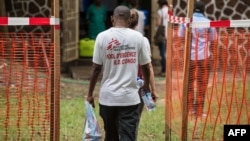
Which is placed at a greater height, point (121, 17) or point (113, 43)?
point (121, 17)

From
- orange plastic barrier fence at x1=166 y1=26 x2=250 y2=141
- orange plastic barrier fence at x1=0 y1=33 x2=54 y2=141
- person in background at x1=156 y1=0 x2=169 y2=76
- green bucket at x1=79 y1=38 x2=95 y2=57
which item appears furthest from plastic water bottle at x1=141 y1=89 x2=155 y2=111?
green bucket at x1=79 y1=38 x2=95 y2=57

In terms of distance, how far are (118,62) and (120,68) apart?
65mm

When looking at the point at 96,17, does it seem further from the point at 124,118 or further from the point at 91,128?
the point at 124,118

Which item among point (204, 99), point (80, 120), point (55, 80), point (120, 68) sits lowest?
point (80, 120)

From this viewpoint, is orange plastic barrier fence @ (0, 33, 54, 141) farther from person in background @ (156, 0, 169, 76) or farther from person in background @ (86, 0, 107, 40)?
person in background @ (86, 0, 107, 40)

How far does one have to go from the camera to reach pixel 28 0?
14578 millimetres

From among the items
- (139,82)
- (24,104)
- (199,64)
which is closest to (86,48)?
(199,64)

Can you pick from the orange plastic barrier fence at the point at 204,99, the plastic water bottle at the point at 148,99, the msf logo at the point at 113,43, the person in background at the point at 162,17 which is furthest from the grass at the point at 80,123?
the person in background at the point at 162,17

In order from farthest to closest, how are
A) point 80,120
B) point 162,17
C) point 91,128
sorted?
point 162,17 < point 80,120 < point 91,128

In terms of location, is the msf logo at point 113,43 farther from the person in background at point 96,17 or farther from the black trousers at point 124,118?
the person in background at point 96,17

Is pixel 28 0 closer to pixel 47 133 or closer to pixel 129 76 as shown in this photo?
pixel 47 133

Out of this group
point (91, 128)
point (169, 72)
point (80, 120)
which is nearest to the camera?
point (91, 128)

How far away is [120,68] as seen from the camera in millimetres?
5621

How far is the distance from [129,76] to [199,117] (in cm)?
298
